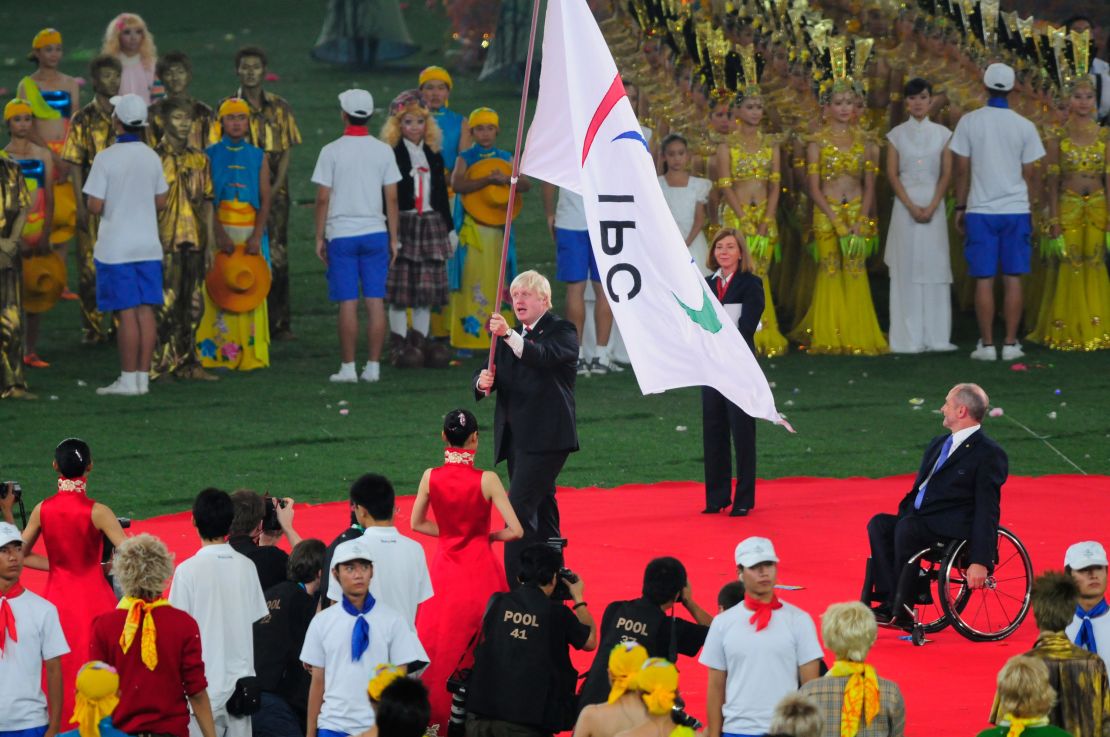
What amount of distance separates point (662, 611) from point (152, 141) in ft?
29.4

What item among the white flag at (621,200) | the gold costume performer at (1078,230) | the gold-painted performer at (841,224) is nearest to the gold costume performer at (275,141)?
the gold-painted performer at (841,224)

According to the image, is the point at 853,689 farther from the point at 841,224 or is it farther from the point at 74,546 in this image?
the point at 841,224

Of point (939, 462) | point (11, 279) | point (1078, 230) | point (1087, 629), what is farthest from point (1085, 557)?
point (1078, 230)

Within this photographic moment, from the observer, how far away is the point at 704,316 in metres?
9.12

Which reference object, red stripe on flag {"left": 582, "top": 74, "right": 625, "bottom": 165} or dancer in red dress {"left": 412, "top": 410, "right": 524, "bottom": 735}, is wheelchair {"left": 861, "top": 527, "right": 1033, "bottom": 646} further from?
red stripe on flag {"left": 582, "top": 74, "right": 625, "bottom": 165}

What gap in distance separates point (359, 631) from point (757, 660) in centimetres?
132

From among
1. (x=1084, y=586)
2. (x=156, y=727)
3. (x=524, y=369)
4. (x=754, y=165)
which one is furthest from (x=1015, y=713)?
(x=754, y=165)

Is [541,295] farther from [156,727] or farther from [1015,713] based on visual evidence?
[1015,713]

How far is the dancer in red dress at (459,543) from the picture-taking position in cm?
826

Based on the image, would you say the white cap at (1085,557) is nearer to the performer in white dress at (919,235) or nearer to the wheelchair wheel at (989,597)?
the wheelchair wheel at (989,597)

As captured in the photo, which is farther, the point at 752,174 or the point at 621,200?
the point at 752,174

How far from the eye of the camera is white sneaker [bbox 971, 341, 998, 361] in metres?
16.2

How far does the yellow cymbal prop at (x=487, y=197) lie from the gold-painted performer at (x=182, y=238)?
201 centimetres

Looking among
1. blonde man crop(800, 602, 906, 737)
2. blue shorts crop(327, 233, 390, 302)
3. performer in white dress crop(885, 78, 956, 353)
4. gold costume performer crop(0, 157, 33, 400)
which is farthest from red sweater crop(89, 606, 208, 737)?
performer in white dress crop(885, 78, 956, 353)
